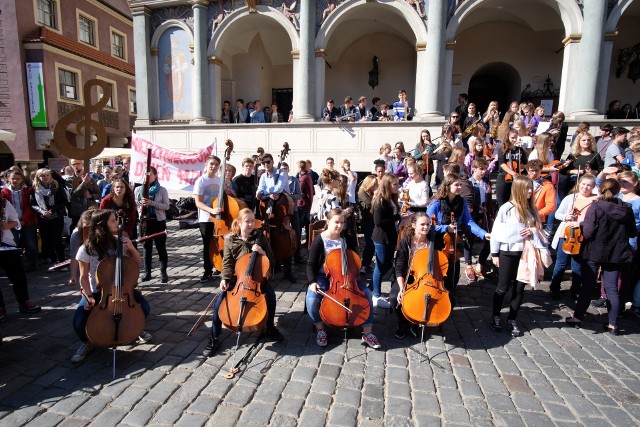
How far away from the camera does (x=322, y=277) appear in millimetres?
3783

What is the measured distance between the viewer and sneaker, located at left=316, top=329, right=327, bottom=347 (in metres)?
3.64

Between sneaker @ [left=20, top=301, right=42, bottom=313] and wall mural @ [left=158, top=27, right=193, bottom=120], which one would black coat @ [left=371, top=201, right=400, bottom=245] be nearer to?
sneaker @ [left=20, top=301, right=42, bottom=313]

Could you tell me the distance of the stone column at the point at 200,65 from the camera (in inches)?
504

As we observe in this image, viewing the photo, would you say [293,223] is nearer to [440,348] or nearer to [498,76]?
[440,348]

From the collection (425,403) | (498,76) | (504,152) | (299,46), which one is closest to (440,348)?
(425,403)

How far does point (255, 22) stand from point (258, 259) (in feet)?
41.8

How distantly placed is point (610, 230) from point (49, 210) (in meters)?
8.31

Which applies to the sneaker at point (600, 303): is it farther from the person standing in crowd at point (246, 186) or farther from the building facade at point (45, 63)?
the building facade at point (45, 63)

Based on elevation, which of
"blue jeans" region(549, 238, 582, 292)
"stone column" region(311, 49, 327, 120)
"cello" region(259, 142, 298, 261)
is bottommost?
"blue jeans" region(549, 238, 582, 292)

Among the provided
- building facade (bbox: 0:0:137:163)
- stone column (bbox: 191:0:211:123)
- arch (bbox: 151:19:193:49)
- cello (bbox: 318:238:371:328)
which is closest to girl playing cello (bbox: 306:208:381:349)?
cello (bbox: 318:238:371:328)

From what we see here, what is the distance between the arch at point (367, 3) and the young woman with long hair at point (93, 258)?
10.4 metres

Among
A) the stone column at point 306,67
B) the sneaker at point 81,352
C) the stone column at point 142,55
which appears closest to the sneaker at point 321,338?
the sneaker at point 81,352

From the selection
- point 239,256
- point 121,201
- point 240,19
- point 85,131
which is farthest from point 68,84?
point 239,256

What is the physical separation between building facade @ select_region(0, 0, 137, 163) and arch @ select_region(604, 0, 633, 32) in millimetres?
20254
